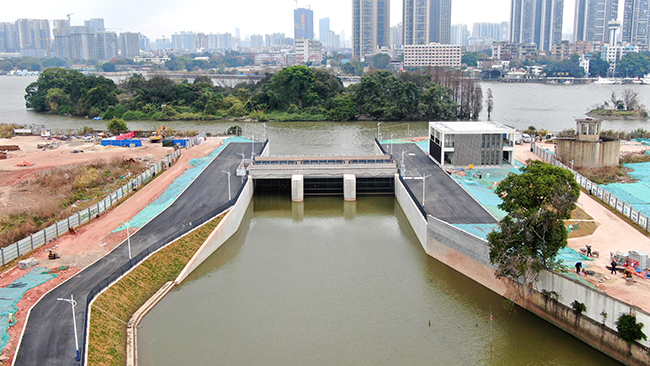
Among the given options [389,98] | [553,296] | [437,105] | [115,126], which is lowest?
[553,296]

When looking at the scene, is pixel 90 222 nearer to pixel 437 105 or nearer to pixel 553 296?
pixel 553 296

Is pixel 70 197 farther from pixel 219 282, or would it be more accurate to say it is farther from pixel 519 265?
pixel 519 265

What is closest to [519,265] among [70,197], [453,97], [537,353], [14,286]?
[537,353]

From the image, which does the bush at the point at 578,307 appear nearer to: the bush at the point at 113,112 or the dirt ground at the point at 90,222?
the dirt ground at the point at 90,222

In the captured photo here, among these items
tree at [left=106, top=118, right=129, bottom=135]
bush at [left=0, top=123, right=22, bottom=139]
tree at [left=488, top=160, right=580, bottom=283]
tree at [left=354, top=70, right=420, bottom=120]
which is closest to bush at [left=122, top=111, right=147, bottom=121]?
bush at [left=0, top=123, right=22, bottom=139]

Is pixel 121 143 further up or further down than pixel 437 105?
further down

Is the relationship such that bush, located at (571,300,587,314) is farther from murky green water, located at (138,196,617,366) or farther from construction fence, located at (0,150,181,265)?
construction fence, located at (0,150,181,265)

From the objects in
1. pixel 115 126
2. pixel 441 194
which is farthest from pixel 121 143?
pixel 441 194
